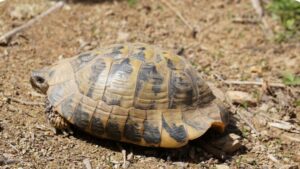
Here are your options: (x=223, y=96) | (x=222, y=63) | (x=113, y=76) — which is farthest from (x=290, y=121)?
(x=113, y=76)

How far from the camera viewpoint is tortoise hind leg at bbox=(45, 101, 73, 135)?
16.2 feet

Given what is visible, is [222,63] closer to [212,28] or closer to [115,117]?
[212,28]

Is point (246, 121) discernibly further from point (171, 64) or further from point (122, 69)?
point (122, 69)

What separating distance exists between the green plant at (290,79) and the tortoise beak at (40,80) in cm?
269

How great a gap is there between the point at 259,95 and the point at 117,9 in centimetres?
239

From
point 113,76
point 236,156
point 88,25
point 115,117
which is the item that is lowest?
point 236,156

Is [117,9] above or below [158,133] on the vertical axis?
above

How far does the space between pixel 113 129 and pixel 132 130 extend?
163 mm

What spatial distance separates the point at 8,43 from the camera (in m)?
6.33

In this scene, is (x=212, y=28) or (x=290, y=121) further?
(x=212, y=28)

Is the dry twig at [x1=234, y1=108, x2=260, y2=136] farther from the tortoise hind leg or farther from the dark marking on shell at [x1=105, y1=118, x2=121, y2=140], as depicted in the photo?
the tortoise hind leg

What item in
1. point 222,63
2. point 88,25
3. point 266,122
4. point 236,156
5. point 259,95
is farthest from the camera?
point 88,25

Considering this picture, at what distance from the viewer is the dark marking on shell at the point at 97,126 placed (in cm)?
478

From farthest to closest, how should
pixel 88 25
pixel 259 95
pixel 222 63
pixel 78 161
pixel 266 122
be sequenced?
1. pixel 88 25
2. pixel 222 63
3. pixel 259 95
4. pixel 266 122
5. pixel 78 161
